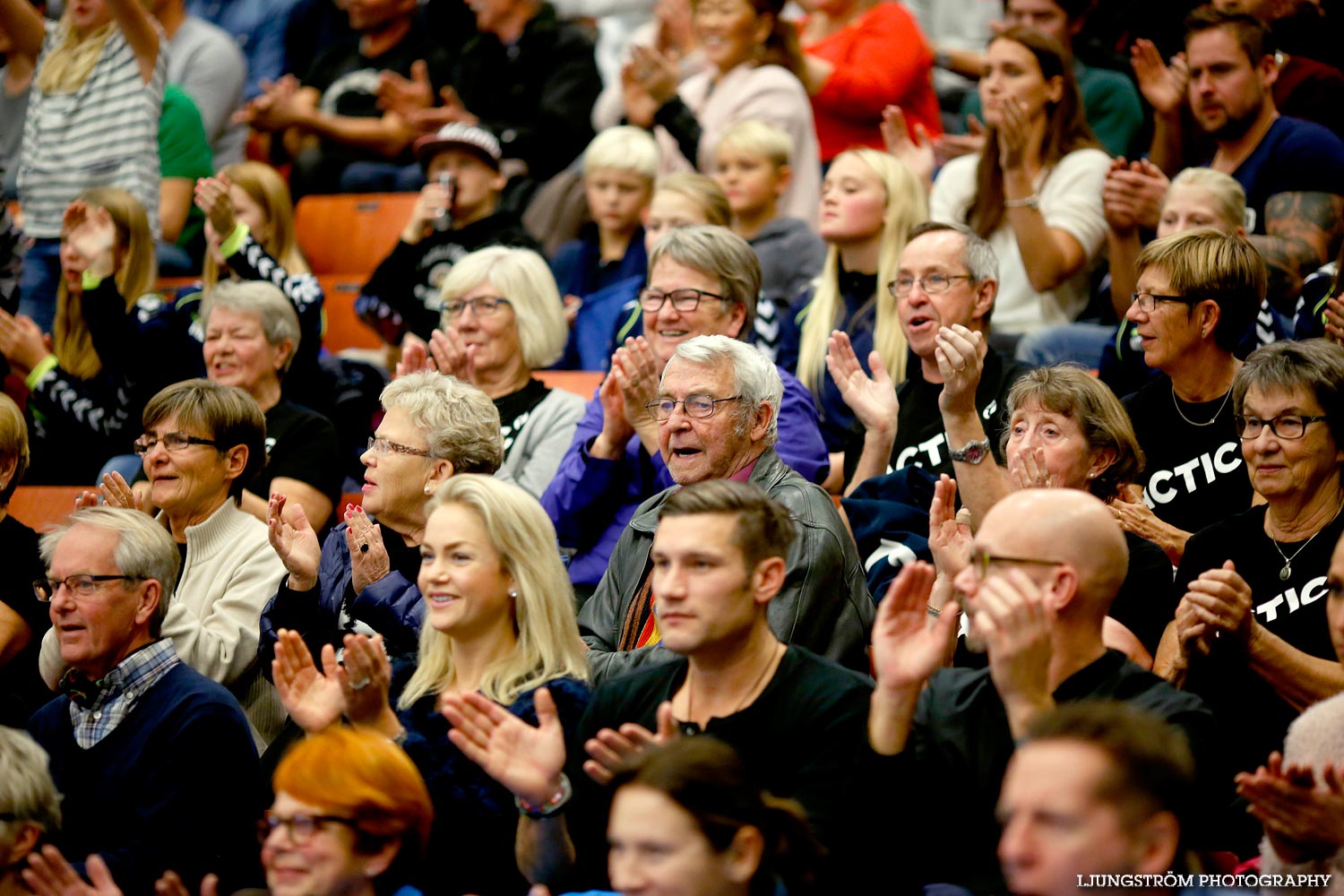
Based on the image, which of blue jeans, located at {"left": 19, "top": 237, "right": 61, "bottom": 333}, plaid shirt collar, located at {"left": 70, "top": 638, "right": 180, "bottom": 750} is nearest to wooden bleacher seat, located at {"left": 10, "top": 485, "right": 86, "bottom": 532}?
blue jeans, located at {"left": 19, "top": 237, "right": 61, "bottom": 333}

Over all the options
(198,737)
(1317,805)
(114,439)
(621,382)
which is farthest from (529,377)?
(1317,805)

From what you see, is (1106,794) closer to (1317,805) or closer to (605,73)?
(1317,805)

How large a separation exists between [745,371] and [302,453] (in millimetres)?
1513

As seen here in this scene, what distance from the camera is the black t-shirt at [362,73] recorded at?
7387 millimetres

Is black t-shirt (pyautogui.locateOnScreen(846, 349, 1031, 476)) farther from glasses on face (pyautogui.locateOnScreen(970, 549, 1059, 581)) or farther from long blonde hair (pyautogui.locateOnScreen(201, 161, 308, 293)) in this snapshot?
long blonde hair (pyautogui.locateOnScreen(201, 161, 308, 293))

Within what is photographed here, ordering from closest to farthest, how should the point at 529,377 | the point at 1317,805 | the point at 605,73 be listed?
the point at 1317,805 → the point at 529,377 → the point at 605,73

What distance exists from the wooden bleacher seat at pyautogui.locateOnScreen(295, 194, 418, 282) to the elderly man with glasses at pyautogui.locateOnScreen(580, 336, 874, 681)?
3.36 metres

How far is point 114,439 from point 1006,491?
2.99 m

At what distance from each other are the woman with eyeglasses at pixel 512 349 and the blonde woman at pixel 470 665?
4.25 ft

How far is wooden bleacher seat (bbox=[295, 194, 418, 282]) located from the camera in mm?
6684

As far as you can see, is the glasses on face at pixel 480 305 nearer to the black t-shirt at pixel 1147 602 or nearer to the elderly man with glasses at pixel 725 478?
the elderly man with glasses at pixel 725 478

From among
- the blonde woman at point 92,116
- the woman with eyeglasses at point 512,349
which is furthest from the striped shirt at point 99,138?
the woman with eyeglasses at point 512,349

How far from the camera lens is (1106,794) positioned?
6.77ft

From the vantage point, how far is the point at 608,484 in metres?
4.01
